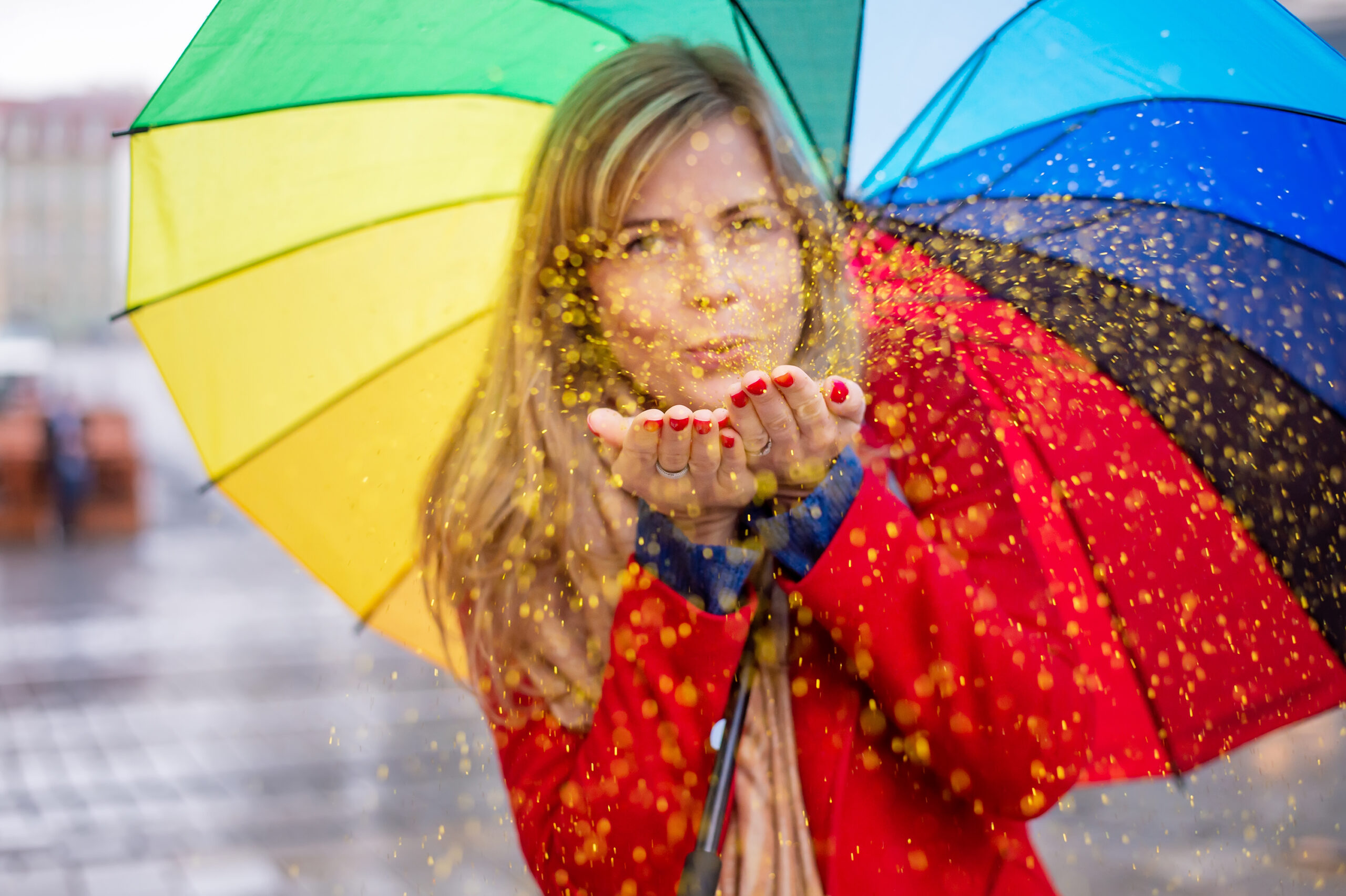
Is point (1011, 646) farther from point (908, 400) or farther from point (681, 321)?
point (681, 321)

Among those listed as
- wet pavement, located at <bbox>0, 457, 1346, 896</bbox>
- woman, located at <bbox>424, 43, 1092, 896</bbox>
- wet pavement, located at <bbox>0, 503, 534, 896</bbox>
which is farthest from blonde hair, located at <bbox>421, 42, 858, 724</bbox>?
wet pavement, located at <bbox>0, 457, 1346, 896</bbox>

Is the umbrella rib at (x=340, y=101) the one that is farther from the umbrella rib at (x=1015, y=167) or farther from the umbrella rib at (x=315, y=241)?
the umbrella rib at (x=1015, y=167)

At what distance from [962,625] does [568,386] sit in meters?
0.40

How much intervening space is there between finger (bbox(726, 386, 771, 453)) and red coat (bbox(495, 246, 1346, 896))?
135 millimetres

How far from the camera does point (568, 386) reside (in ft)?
3.41

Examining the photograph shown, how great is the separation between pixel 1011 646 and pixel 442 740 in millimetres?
4902

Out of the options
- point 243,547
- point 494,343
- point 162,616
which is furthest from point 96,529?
point 494,343

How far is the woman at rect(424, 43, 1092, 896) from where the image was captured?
809 mm

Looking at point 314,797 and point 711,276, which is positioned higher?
point 711,276

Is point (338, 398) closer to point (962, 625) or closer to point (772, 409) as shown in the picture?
point (772, 409)

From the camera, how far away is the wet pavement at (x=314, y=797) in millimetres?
3795

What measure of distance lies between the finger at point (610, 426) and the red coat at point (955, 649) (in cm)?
16

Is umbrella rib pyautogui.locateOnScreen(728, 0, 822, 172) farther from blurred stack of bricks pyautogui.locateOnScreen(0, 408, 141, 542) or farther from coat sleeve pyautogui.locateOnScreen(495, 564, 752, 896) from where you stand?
blurred stack of bricks pyautogui.locateOnScreen(0, 408, 141, 542)

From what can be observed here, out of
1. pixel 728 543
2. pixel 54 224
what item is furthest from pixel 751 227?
pixel 54 224
